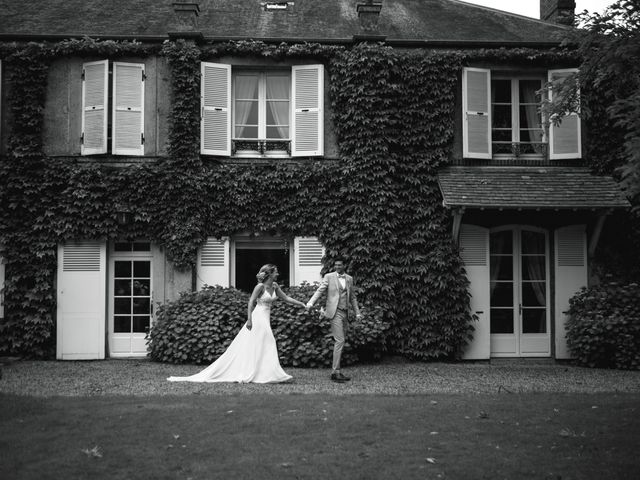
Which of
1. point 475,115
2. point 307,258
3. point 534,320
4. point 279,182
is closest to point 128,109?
point 279,182

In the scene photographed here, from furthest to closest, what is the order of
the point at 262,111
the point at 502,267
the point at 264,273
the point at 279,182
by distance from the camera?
the point at 262,111
the point at 502,267
the point at 279,182
the point at 264,273

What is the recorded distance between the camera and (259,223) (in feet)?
44.3

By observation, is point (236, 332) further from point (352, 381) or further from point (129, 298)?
point (352, 381)

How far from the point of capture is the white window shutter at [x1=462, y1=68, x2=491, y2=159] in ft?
45.3

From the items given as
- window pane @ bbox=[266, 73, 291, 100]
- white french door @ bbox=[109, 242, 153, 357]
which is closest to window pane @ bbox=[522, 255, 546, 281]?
window pane @ bbox=[266, 73, 291, 100]

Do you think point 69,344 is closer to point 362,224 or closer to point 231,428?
point 362,224

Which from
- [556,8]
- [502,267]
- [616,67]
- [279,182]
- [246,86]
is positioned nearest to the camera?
[616,67]

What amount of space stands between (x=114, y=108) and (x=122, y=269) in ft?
10.5

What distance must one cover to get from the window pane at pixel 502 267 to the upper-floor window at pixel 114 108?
7.42m

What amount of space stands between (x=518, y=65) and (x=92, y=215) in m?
9.05

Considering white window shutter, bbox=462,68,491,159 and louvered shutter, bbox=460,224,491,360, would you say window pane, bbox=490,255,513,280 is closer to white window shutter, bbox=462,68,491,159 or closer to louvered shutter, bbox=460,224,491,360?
louvered shutter, bbox=460,224,491,360

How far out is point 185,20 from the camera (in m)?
13.8

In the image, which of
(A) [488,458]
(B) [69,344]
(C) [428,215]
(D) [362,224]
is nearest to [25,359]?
(B) [69,344]

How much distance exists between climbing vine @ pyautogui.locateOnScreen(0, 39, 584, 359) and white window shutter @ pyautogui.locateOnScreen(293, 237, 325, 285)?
179mm
